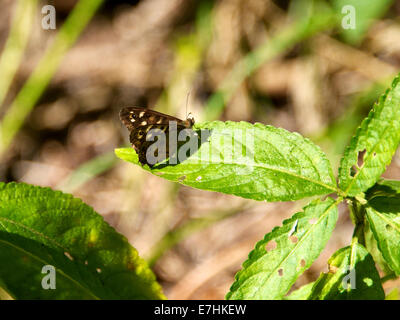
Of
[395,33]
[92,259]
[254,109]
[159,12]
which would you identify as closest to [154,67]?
[159,12]

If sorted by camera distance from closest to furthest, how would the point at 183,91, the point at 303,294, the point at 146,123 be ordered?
1. the point at 303,294
2. the point at 146,123
3. the point at 183,91

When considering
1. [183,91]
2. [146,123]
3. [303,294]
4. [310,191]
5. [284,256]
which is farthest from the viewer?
[183,91]

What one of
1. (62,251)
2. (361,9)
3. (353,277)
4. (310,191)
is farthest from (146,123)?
(361,9)

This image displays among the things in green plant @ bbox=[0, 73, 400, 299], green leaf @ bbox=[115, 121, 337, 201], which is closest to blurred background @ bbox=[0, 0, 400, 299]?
green plant @ bbox=[0, 73, 400, 299]

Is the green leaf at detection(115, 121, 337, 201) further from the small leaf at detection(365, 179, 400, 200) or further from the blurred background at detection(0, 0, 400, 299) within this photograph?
the blurred background at detection(0, 0, 400, 299)

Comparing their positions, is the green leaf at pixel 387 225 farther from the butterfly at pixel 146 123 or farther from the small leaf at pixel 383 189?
the butterfly at pixel 146 123

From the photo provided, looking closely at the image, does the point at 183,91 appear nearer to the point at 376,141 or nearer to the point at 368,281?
the point at 376,141
